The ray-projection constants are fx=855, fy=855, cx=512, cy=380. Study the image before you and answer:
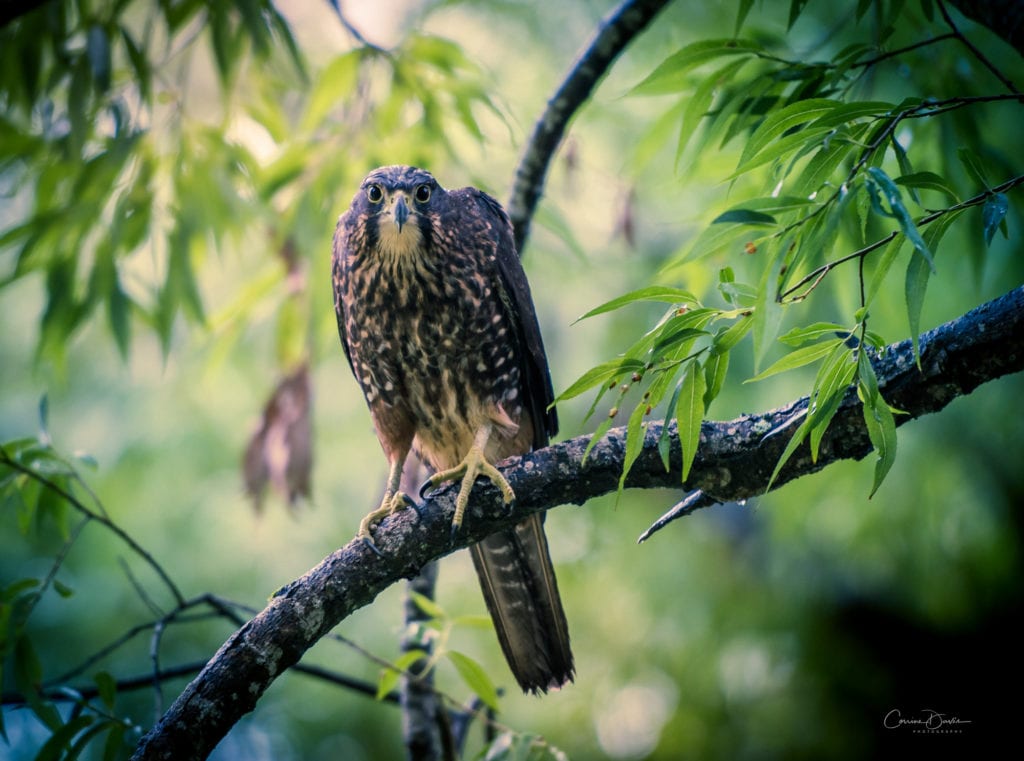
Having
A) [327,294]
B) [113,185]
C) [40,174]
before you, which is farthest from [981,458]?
[40,174]

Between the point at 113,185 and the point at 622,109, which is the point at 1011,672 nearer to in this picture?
the point at 622,109

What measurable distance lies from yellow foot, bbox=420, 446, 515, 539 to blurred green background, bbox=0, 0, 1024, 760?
1702 millimetres

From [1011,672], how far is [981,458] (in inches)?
53.5

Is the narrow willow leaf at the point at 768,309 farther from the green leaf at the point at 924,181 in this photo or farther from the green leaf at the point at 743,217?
the green leaf at the point at 924,181

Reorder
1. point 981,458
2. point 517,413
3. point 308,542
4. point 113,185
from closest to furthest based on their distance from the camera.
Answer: point 517,413
point 113,185
point 981,458
point 308,542

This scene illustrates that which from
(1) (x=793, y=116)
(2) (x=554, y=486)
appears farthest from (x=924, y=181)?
(2) (x=554, y=486)

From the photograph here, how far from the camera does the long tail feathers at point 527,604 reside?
2496 millimetres

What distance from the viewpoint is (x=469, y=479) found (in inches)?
87.7

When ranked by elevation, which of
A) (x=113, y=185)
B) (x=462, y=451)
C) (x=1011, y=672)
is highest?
(x=113, y=185)

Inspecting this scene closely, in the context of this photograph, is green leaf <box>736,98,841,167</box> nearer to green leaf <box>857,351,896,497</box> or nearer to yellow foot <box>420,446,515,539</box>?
green leaf <box>857,351,896,497</box>

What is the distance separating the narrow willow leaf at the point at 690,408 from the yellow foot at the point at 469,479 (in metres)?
0.56

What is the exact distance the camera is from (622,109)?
A: 541cm

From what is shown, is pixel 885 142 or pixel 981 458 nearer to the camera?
pixel 885 142

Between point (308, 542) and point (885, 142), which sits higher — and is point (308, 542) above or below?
below
